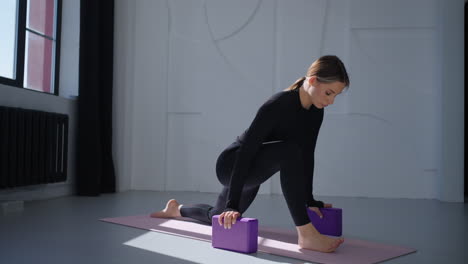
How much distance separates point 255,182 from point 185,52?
2.58 m

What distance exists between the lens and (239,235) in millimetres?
1781

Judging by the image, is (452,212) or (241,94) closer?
(452,212)

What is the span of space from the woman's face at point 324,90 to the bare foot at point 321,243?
1.71 feet

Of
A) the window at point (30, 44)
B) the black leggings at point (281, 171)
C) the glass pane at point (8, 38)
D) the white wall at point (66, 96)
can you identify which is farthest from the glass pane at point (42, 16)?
the black leggings at point (281, 171)

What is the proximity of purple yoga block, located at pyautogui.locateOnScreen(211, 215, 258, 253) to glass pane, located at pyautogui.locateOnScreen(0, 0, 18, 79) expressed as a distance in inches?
88.5

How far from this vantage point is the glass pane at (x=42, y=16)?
3662mm

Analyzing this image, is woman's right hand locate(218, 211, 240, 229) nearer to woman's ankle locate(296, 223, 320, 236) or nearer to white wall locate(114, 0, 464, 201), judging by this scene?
woman's ankle locate(296, 223, 320, 236)

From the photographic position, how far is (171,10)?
4383mm

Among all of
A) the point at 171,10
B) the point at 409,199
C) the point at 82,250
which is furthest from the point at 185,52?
the point at 82,250

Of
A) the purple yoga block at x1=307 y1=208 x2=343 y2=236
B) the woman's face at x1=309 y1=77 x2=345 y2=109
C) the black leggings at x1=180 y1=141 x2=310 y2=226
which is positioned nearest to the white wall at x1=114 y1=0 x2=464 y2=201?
the purple yoga block at x1=307 y1=208 x2=343 y2=236

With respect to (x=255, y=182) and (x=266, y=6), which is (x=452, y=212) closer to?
(x=255, y=182)

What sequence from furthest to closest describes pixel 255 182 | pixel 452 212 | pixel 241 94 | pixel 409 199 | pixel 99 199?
pixel 241 94 < pixel 409 199 < pixel 99 199 < pixel 452 212 < pixel 255 182

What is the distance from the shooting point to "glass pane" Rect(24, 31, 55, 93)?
3.62 meters

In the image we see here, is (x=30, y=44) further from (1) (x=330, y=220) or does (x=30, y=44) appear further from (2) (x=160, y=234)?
(1) (x=330, y=220)
